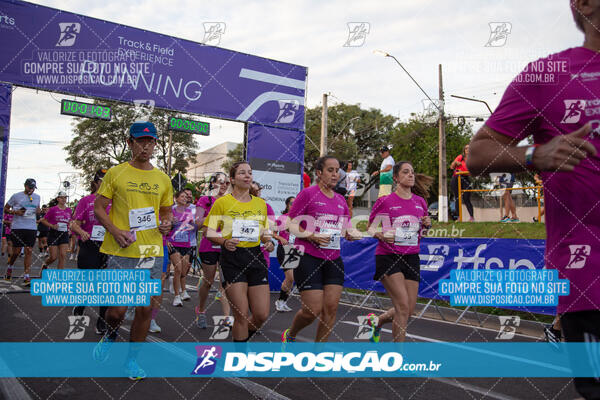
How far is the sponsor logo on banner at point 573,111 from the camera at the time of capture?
163 centimetres

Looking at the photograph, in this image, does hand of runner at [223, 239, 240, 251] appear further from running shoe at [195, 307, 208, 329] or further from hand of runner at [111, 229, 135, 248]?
running shoe at [195, 307, 208, 329]

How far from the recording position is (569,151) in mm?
Answer: 1465

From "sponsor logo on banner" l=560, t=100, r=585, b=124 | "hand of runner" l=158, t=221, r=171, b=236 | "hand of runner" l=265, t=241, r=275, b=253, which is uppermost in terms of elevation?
"sponsor logo on banner" l=560, t=100, r=585, b=124

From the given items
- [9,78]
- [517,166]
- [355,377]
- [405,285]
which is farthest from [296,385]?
[9,78]

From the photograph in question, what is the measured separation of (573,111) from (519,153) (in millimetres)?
251

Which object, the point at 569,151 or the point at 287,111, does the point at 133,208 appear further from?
the point at 287,111

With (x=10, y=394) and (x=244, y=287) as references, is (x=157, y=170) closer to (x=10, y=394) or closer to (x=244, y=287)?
(x=244, y=287)

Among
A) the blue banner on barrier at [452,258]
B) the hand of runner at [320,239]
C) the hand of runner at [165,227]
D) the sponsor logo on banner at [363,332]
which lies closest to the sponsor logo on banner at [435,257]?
the blue banner on barrier at [452,258]

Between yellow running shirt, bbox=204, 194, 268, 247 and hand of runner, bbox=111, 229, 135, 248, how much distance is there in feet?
3.11

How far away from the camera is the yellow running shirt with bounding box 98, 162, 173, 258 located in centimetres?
441

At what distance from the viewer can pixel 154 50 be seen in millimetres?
10422

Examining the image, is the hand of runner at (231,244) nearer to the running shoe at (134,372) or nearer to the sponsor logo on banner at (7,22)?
the running shoe at (134,372)

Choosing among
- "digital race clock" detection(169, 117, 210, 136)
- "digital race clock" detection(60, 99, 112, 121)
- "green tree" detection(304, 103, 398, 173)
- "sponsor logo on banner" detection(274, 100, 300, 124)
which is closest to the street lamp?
"sponsor logo on banner" detection(274, 100, 300, 124)

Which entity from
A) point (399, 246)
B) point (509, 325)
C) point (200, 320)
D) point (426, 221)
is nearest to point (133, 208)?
point (399, 246)
